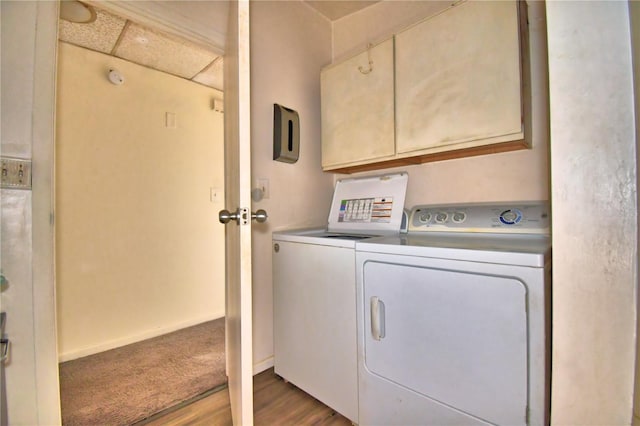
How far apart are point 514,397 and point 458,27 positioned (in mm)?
1523

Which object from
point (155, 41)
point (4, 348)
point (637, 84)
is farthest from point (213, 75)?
point (637, 84)

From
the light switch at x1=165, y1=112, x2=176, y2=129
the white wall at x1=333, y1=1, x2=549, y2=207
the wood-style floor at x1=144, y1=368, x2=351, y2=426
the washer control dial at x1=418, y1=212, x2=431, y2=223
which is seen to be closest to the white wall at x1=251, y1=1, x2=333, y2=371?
the wood-style floor at x1=144, y1=368, x2=351, y2=426

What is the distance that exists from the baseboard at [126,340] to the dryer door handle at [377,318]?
2066mm

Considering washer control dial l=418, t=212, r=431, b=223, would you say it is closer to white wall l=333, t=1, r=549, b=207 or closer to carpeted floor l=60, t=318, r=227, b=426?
white wall l=333, t=1, r=549, b=207

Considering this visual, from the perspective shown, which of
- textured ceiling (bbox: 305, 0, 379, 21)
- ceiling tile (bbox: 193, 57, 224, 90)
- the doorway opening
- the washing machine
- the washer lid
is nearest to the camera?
the washing machine

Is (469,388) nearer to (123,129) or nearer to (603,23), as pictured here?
(603,23)

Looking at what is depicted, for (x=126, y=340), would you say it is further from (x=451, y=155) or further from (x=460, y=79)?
(x=460, y=79)

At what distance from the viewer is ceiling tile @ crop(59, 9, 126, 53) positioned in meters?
1.82

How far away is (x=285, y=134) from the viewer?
1896 mm

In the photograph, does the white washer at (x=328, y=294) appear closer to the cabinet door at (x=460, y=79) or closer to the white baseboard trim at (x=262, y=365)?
the white baseboard trim at (x=262, y=365)

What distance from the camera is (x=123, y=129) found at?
226 centimetres

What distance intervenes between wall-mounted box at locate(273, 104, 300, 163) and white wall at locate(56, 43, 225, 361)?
1.17 m

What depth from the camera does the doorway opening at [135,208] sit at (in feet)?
6.51

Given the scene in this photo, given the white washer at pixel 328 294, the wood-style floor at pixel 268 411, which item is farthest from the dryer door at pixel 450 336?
the wood-style floor at pixel 268 411
